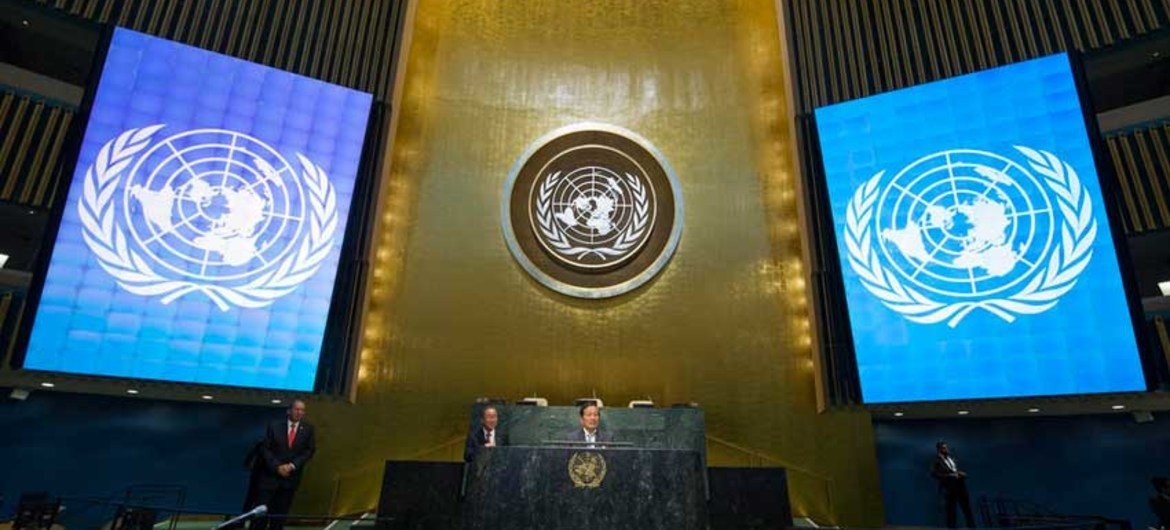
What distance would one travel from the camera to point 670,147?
9.57 metres

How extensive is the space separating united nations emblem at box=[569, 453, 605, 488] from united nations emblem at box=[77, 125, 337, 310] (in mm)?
5630

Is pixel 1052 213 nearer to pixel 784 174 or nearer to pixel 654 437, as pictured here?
pixel 784 174

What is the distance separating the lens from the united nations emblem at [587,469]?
3469mm

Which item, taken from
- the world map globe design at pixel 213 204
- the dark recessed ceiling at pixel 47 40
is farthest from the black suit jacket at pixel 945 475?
the dark recessed ceiling at pixel 47 40

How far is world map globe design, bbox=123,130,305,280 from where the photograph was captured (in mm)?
7102

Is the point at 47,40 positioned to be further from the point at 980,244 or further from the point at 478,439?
the point at 980,244

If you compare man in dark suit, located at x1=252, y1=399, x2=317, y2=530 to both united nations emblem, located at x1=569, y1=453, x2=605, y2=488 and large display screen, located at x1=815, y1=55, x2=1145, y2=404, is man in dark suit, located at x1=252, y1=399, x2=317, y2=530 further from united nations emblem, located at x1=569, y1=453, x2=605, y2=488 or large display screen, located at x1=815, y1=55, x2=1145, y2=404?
large display screen, located at x1=815, y1=55, x2=1145, y2=404

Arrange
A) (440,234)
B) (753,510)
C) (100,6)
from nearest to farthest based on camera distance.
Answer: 1. (753,510)
2. (100,6)
3. (440,234)

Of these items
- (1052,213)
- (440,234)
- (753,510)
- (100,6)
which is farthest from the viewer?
(440,234)

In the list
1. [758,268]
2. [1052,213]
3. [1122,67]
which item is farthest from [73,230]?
[1122,67]

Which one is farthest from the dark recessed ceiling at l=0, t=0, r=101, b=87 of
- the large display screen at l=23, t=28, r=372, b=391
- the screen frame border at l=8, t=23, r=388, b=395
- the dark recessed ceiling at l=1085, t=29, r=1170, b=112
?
the dark recessed ceiling at l=1085, t=29, r=1170, b=112

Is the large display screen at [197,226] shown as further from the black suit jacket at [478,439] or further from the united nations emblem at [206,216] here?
the black suit jacket at [478,439]

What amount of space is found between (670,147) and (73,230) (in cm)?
781

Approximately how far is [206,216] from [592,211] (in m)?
5.13
